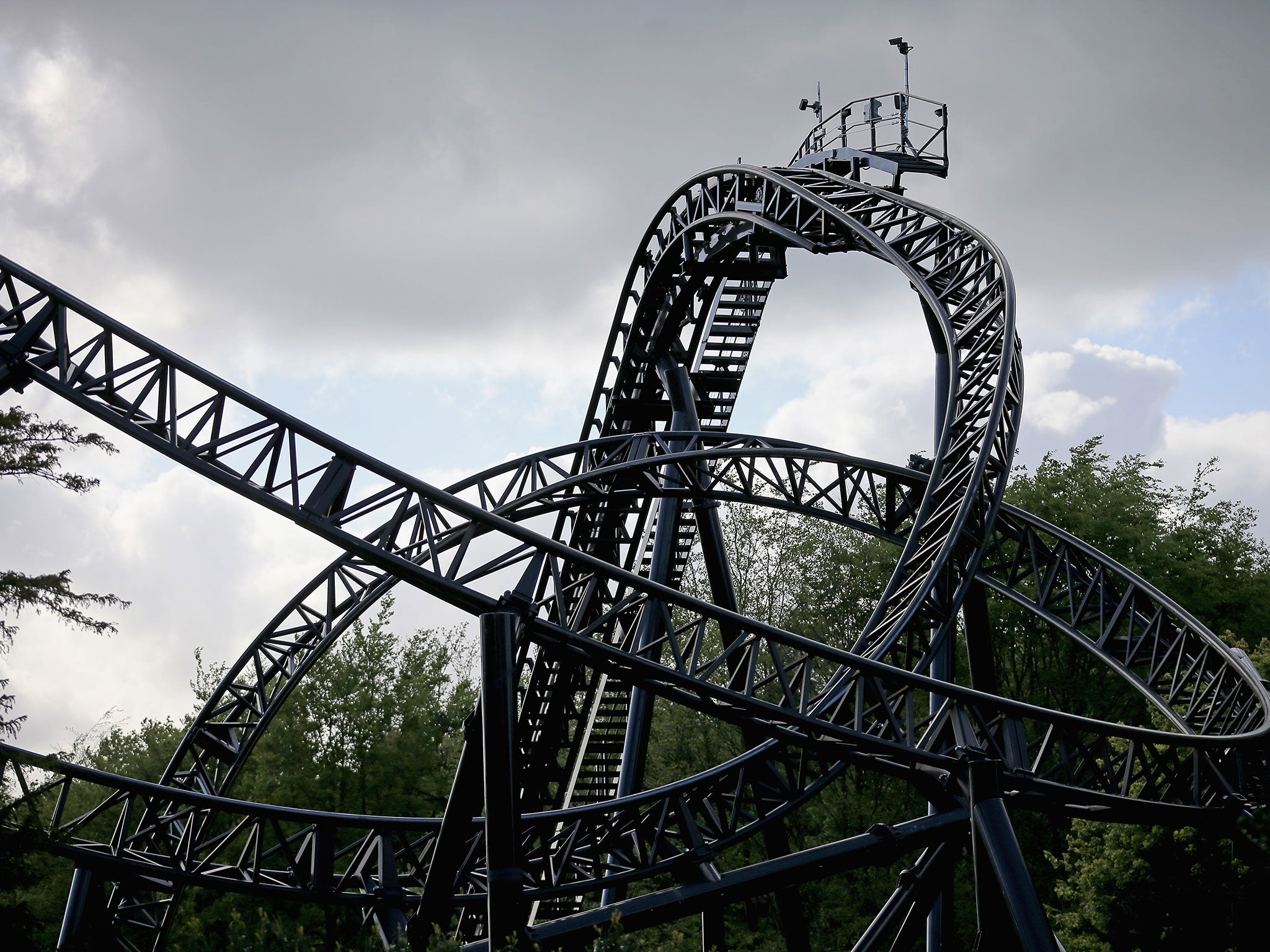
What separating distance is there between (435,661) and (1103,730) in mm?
24387

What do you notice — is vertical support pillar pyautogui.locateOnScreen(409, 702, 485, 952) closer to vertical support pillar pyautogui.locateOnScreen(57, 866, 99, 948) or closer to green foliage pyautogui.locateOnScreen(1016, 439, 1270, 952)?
vertical support pillar pyautogui.locateOnScreen(57, 866, 99, 948)

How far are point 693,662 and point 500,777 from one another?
236 centimetres

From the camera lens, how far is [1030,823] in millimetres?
27203

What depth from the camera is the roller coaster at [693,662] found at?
9.55 metres

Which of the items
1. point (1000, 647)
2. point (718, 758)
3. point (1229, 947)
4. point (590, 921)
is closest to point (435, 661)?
point (718, 758)

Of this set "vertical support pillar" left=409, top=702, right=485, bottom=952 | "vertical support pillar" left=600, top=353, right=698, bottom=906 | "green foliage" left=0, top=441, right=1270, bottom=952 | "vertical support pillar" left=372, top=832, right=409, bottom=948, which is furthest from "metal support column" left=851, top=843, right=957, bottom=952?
"green foliage" left=0, top=441, right=1270, bottom=952

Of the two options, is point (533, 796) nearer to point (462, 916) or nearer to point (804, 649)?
point (462, 916)

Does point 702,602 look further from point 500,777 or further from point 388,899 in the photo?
point 388,899

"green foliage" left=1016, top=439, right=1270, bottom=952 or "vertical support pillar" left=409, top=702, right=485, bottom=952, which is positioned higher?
"green foliage" left=1016, top=439, right=1270, bottom=952

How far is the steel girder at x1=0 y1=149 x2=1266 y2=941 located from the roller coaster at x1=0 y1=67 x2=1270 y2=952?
4 centimetres

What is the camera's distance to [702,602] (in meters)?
8.93

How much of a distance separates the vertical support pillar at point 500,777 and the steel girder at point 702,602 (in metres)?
0.33

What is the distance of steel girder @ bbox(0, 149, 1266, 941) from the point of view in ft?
31.6

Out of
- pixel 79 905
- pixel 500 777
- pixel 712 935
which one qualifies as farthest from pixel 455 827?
pixel 79 905
